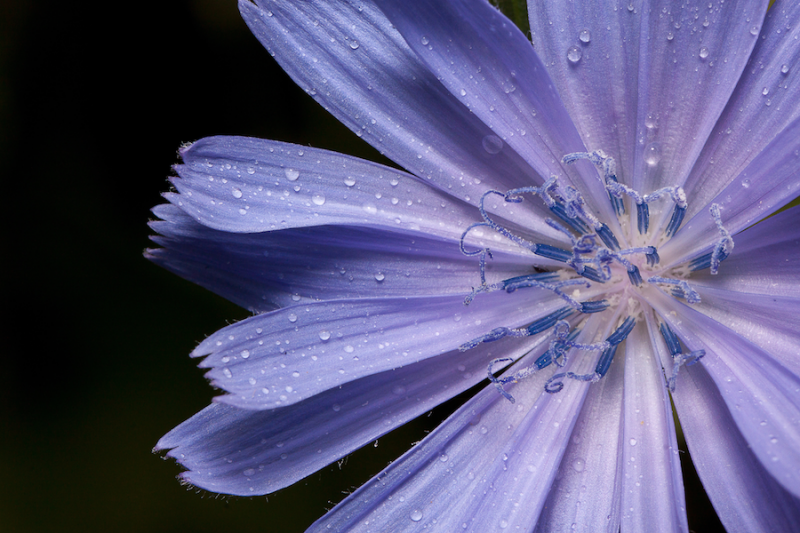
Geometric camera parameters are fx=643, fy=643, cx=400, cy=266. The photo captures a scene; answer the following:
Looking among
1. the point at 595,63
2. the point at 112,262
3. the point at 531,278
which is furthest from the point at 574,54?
the point at 112,262

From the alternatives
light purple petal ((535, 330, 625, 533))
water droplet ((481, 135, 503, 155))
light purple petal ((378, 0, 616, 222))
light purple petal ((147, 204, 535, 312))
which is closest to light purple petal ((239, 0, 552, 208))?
water droplet ((481, 135, 503, 155))

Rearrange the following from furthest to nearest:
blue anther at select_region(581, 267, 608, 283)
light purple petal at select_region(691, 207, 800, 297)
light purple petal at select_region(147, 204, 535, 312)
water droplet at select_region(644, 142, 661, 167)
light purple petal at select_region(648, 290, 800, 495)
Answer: light purple petal at select_region(147, 204, 535, 312) < blue anther at select_region(581, 267, 608, 283) < water droplet at select_region(644, 142, 661, 167) < light purple petal at select_region(691, 207, 800, 297) < light purple petal at select_region(648, 290, 800, 495)

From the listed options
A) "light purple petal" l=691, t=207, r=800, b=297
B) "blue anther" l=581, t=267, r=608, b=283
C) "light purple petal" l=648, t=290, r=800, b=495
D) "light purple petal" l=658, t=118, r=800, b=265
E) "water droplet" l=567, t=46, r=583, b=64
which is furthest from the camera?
"blue anther" l=581, t=267, r=608, b=283

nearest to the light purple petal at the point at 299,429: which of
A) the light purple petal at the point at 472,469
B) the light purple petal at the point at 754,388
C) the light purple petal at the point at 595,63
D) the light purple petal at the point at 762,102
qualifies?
the light purple petal at the point at 472,469

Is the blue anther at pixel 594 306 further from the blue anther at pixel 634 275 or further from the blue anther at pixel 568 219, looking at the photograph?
the blue anther at pixel 568 219

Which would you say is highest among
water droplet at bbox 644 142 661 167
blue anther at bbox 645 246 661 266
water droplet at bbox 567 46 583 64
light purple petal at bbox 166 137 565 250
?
water droplet at bbox 567 46 583 64

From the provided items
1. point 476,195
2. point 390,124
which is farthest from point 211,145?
point 476,195

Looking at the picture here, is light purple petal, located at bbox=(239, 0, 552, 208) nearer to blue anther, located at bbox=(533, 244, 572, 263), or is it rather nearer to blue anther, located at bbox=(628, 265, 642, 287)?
blue anther, located at bbox=(533, 244, 572, 263)

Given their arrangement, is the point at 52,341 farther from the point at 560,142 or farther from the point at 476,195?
the point at 560,142

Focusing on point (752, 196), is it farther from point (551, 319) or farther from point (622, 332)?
point (551, 319)
